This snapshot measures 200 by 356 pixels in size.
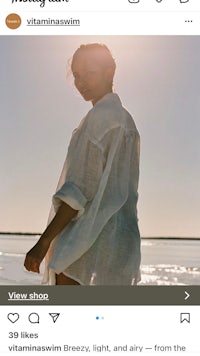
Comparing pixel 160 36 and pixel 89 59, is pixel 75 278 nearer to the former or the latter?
pixel 89 59

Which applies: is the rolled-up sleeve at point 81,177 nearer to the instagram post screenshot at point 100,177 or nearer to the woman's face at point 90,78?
the instagram post screenshot at point 100,177

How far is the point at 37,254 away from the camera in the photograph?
149 cm

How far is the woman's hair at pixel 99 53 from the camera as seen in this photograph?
1.58 meters

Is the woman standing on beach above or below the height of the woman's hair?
below

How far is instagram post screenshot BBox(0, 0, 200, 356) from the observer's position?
59.1 inches

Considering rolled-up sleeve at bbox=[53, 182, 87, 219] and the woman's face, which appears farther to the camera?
the woman's face

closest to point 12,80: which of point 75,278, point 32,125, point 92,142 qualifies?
point 32,125

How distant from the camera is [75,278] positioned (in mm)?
1508
